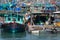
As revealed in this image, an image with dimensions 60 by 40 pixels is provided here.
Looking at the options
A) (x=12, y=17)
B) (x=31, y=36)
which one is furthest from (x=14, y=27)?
(x=12, y=17)

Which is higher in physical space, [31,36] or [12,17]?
[12,17]

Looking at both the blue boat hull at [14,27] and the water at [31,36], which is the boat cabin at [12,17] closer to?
the blue boat hull at [14,27]

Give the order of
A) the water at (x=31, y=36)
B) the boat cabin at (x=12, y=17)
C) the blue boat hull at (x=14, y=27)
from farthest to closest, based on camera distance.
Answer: the boat cabin at (x=12, y=17) < the blue boat hull at (x=14, y=27) < the water at (x=31, y=36)

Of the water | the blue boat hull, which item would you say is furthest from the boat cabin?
the water

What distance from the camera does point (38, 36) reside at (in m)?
23.9

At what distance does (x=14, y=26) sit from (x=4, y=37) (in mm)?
2848

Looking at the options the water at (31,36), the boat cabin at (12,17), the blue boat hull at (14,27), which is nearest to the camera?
the water at (31,36)

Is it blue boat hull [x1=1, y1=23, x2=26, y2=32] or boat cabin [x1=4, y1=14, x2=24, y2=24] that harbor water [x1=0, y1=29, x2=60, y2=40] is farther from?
boat cabin [x1=4, y1=14, x2=24, y2=24]

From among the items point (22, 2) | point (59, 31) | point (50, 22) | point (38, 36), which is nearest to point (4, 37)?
point (38, 36)

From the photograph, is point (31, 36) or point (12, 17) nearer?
point (31, 36)

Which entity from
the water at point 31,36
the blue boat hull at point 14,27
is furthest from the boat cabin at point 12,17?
the water at point 31,36

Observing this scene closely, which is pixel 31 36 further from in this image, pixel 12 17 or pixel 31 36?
pixel 12 17

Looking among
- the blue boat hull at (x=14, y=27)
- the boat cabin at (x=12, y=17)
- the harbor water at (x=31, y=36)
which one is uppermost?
the boat cabin at (x=12, y=17)

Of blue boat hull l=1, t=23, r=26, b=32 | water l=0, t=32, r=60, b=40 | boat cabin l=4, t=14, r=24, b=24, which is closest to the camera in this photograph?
water l=0, t=32, r=60, b=40
